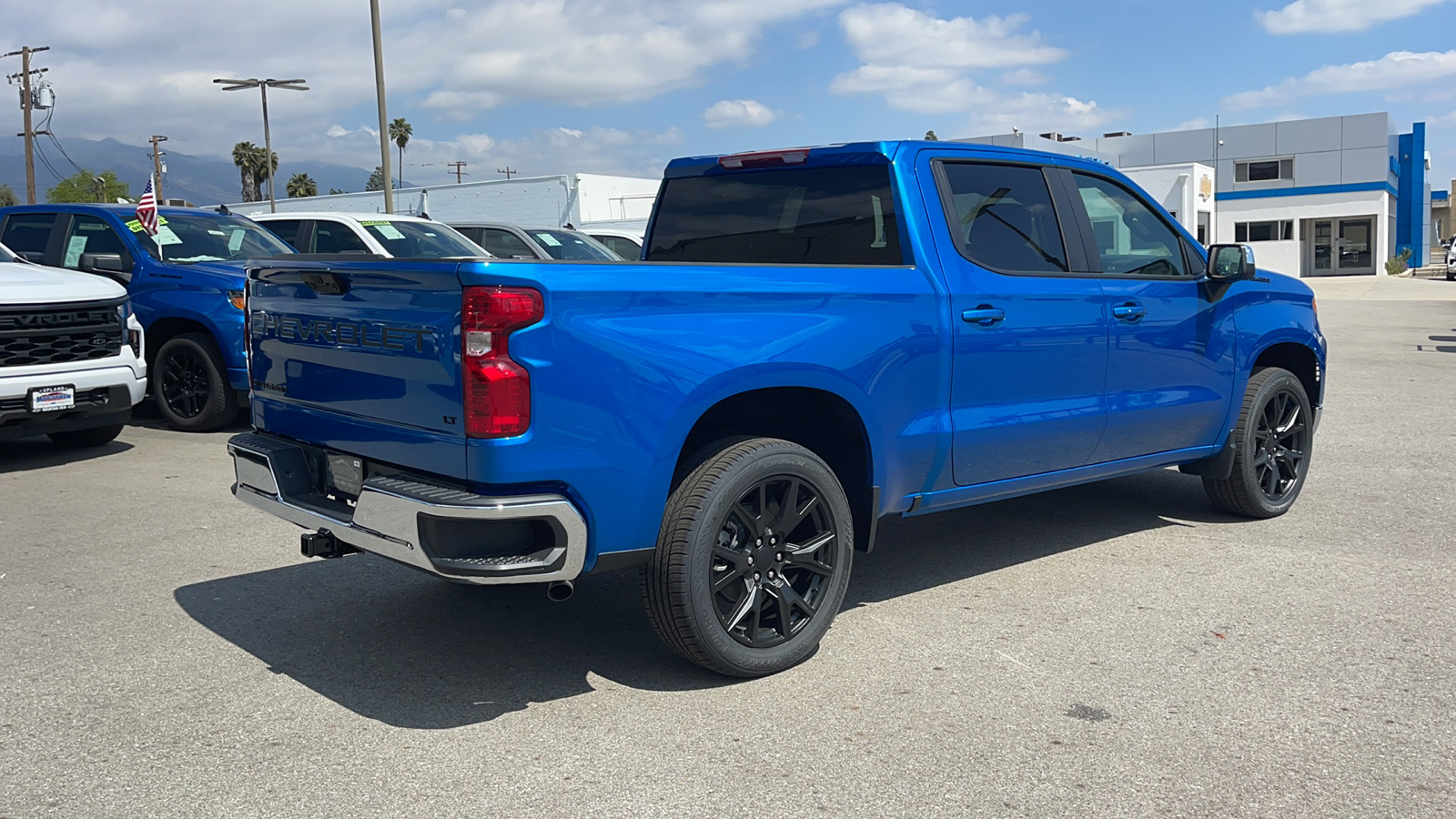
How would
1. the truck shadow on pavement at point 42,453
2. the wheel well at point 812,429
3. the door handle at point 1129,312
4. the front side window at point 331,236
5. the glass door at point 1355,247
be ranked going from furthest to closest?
the glass door at point 1355,247
the front side window at point 331,236
the truck shadow on pavement at point 42,453
the door handle at point 1129,312
the wheel well at point 812,429

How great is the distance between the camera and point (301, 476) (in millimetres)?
4375

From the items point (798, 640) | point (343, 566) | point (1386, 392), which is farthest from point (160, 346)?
point (1386, 392)

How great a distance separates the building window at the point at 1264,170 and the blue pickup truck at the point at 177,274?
52.4 m

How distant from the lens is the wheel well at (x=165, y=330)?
31.9ft

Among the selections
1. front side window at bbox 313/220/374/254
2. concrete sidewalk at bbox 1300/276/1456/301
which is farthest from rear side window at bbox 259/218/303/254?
concrete sidewalk at bbox 1300/276/1456/301

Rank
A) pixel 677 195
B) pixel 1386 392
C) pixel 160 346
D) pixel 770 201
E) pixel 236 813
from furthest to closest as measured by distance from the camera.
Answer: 1. pixel 1386 392
2. pixel 160 346
3. pixel 677 195
4. pixel 770 201
5. pixel 236 813

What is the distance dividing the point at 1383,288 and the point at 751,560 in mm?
40158

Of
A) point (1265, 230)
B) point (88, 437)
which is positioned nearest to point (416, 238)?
point (88, 437)

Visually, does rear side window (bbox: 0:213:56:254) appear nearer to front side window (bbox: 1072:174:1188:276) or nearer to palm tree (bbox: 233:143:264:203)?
front side window (bbox: 1072:174:1188:276)

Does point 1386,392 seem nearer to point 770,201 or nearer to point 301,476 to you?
point 770,201

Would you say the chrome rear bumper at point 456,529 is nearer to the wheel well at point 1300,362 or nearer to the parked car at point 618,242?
the wheel well at point 1300,362

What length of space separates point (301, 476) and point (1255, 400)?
188 inches

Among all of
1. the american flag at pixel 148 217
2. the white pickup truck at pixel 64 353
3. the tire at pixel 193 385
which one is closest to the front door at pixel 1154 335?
the white pickup truck at pixel 64 353

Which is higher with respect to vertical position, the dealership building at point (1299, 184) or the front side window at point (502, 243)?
the dealership building at point (1299, 184)
